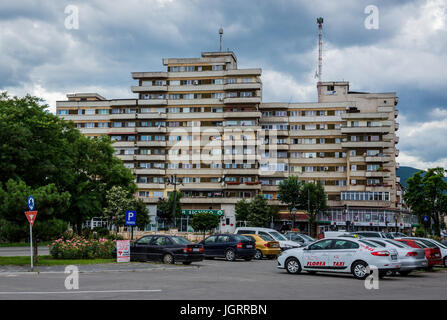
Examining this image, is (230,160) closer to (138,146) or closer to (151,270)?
(138,146)

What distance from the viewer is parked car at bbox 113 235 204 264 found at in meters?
25.4

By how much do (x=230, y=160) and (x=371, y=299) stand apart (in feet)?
242

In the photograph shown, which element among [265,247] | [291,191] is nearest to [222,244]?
[265,247]

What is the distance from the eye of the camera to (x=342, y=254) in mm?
20172

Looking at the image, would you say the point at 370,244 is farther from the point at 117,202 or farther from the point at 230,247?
the point at 117,202

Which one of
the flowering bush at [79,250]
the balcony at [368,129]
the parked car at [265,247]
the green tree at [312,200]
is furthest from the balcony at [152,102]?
the flowering bush at [79,250]

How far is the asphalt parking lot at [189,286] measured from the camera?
1363 cm

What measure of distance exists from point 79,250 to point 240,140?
→ 6042 cm

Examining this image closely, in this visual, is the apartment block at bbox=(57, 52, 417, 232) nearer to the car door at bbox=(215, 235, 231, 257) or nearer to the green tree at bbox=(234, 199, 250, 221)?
the green tree at bbox=(234, 199, 250, 221)

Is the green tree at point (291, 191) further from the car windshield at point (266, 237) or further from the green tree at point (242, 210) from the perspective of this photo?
the car windshield at point (266, 237)

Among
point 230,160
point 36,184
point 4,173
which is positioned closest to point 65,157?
point 36,184

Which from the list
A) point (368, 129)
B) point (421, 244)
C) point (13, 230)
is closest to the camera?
point (13, 230)

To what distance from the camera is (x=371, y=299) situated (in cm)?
1341

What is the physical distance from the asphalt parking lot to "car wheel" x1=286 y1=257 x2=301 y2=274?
36 cm
